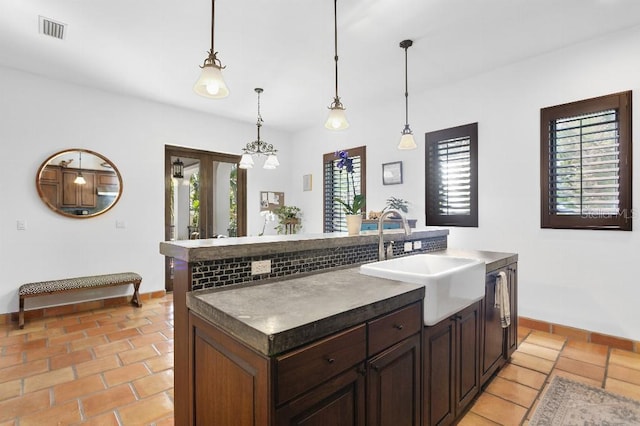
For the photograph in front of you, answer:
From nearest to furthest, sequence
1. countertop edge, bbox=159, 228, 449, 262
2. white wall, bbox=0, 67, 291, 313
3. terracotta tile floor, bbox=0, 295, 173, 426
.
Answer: countertop edge, bbox=159, 228, 449, 262 → terracotta tile floor, bbox=0, 295, 173, 426 → white wall, bbox=0, 67, 291, 313

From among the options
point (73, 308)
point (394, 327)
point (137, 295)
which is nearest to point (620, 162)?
point (394, 327)

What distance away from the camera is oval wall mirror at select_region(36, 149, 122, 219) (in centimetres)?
383

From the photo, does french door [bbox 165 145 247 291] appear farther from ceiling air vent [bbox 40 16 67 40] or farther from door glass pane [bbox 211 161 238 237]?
ceiling air vent [bbox 40 16 67 40]

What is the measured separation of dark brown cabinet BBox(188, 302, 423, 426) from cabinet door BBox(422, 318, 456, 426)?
0.08 metres

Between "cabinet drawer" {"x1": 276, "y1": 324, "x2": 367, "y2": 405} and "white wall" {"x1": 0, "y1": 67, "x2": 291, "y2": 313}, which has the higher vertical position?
"white wall" {"x1": 0, "y1": 67, "x2": 291, "y2": 313}

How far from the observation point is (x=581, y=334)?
3.06 m

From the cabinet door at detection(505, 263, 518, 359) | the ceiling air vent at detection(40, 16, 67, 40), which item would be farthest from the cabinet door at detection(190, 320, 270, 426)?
the ceiling air vent at detection(40, 16, 67, 40)

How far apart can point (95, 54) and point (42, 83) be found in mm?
1158

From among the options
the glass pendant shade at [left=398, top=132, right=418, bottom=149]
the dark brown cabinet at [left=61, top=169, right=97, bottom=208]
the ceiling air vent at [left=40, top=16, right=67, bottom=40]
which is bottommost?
the dark brown cabinet at [left=61, top=169, right=97, bottom=208]

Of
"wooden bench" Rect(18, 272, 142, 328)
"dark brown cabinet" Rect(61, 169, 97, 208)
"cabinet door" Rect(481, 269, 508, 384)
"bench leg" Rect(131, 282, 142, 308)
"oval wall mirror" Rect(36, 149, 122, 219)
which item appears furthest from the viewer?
"bench leg" Rect(131, 282, 142, 308)

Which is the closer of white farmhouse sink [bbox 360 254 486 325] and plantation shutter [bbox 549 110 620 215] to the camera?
white farmhouse sink [bbox 360 254 486 325]

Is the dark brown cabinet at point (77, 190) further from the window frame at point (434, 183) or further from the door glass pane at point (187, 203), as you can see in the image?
the window frame at point (434, 183)

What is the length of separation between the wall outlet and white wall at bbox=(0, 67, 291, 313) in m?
3.35

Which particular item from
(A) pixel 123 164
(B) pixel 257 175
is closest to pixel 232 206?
(B) pixel 257 175
